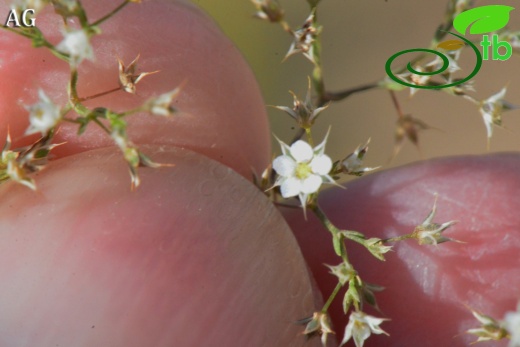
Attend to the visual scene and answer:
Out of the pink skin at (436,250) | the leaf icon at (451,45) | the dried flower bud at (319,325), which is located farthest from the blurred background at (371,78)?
the dried flower bud at (319,325)

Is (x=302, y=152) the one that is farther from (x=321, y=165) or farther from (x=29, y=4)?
(x=29, y=4)

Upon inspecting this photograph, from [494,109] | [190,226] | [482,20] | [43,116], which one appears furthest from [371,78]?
[43,116]

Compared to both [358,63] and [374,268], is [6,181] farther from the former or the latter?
[358,63]

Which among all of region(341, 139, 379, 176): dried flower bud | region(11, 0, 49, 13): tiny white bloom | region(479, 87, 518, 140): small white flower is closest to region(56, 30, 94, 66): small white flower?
region(11, 0, 49, 13): tiny white bloom

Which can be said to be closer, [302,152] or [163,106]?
[163,106]

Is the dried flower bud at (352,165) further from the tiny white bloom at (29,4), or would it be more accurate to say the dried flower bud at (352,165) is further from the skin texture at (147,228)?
the tiny white bloom at (29,4)

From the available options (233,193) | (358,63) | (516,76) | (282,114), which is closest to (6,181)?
(233,193)
